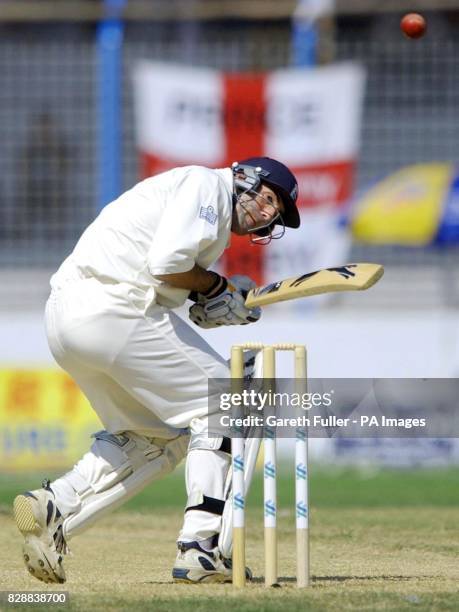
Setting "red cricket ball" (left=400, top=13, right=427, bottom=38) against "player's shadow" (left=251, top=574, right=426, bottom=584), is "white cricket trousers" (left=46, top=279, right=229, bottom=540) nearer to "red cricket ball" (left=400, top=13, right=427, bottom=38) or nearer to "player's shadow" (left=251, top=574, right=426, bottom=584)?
"player's shadow" (left=251, top=574, right=426, bottom=584)

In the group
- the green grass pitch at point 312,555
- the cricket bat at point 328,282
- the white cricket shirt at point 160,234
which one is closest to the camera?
the green grass pitch at point 312,555

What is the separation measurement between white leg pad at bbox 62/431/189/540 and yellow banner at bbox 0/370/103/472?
6.99 m

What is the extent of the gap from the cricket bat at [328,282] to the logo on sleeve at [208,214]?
1.17ft

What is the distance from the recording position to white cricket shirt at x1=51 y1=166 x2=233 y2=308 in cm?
545

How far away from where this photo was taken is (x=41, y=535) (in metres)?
5.56

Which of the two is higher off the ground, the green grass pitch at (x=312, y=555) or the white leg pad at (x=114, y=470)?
the white leg pad at (x=114, y=470)

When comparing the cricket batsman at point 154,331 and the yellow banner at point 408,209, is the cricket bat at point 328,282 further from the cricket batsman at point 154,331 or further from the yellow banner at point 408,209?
the yellow banner at point 408,209

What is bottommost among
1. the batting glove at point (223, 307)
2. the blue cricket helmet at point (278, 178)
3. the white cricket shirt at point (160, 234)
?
the batting glove at point (223, 307)

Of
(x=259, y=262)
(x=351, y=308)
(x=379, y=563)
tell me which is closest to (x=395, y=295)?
(x=351, y=308)

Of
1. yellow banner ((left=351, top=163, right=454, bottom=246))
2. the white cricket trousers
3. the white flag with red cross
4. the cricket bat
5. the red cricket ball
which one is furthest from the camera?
yellow banner ((left=351, top=163, right=454, bottom=246))

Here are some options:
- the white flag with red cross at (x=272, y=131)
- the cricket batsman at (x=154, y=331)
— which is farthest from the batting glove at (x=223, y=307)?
the white flag with red cross at (x=272, y=131)

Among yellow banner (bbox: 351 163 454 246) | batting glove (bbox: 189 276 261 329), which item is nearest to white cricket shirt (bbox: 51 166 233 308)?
batting glove (bbox: 189 276 261 329)

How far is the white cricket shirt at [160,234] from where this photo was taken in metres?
5.45

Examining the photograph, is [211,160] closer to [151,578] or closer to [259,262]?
[259,262]
